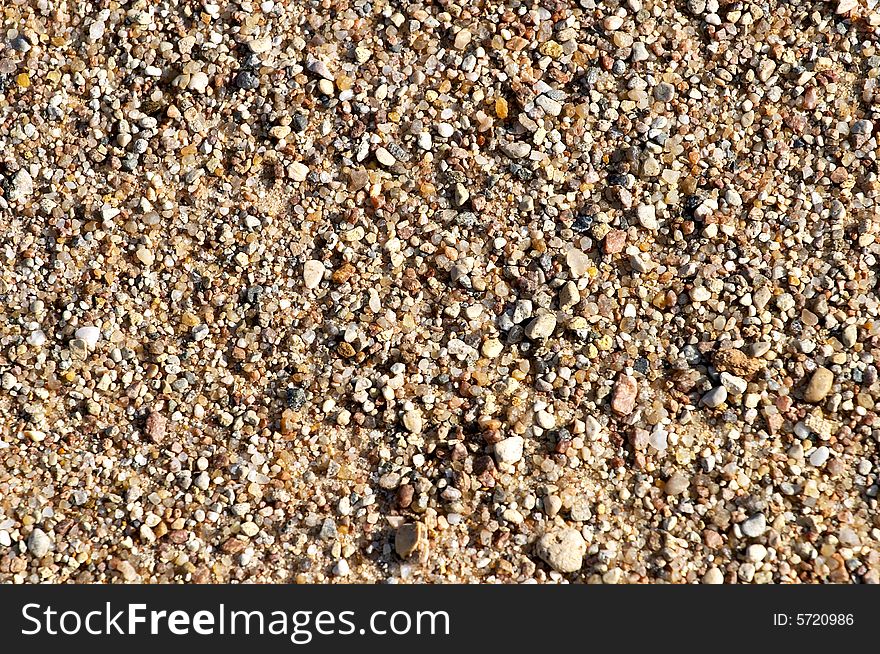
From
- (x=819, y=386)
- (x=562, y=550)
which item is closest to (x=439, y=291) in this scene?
(x=562, y=550)

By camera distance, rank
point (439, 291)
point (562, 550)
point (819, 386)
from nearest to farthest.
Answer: point (562, 550) → point (819, 386) → point (439, 291)

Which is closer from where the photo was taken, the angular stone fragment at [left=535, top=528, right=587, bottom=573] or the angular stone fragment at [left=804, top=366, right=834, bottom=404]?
the angular stone fragment at [left=535, top=528, right=587, bottom=573]

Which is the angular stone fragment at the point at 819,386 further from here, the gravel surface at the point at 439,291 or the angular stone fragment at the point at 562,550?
the angular stone fragment at the point at 562,550

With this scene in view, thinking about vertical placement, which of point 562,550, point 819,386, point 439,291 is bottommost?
point 562,550

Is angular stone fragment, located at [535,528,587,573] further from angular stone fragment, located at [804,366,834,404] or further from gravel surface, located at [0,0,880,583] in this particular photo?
angular stone fragment, located at [804,366,834,404]

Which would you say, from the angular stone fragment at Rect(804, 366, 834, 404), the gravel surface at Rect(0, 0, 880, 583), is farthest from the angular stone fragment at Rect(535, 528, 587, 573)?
the angular stone fragment at Rect(804, 366, 834, 404)

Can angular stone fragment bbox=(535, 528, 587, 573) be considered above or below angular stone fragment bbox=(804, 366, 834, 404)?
below

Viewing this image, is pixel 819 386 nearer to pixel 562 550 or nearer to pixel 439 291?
pixel 562 550

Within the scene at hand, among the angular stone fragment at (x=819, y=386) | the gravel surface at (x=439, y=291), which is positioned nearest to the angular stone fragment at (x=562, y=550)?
the gravel surface at (x=439, y=291)
